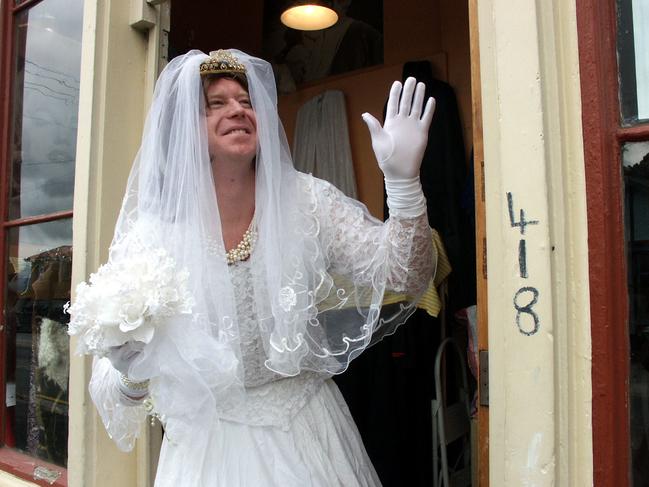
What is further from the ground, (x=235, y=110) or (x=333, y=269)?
(x=235, y=110)

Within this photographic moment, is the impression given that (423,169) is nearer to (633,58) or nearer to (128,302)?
(633,58)

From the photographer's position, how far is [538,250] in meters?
1.27

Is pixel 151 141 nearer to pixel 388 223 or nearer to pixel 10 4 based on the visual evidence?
pixel 388 223

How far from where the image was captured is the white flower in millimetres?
1565

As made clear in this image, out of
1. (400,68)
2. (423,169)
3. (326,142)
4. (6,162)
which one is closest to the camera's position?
(6,162)

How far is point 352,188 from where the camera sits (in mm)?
3691

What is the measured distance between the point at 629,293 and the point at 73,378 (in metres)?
2.00

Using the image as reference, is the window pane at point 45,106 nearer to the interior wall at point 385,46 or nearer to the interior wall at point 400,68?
the interior wall at point 385,46

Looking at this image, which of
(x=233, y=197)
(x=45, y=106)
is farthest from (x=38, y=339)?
(x=233, y=197)

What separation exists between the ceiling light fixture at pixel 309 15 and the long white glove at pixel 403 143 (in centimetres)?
217

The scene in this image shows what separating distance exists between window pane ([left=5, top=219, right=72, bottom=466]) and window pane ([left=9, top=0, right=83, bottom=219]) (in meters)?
0.15

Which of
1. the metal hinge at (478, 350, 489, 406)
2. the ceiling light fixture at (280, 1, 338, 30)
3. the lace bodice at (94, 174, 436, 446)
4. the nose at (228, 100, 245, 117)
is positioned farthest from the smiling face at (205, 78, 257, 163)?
the ceiling light fixture at (280, 1, 338, 30)

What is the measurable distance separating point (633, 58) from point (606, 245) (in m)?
0.41

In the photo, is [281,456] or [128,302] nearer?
[128,302]
